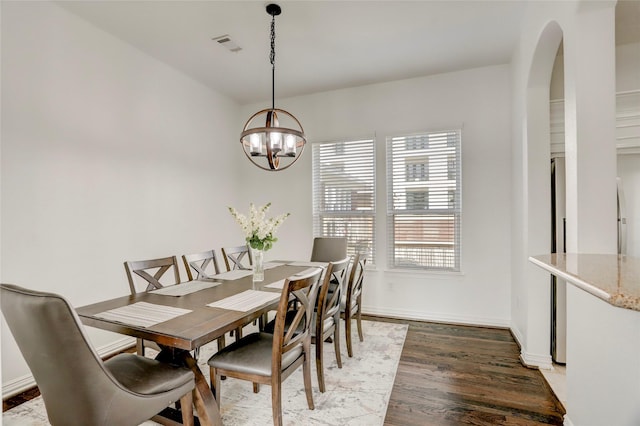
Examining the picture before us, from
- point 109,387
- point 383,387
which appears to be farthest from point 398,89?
point 109,387

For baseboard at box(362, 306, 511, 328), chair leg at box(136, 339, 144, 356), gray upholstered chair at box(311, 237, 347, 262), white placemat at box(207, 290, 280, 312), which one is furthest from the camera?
gray upholstered chair at box(311, 237, 347, 262)

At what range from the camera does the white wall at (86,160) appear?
2506 mm

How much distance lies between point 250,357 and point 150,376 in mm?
539

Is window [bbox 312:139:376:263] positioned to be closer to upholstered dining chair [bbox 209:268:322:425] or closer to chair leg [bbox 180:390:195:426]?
upholstered dining chair [bbox 209:268:322:425]

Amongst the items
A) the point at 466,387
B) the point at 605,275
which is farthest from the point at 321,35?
the point at 466,387

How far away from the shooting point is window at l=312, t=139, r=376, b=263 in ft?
14.5

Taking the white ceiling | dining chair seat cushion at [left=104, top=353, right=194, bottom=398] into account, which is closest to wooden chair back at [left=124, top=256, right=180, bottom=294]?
dining chair seat cushion at [left=104, top=353, right=194, bottom=398]

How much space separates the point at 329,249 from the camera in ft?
13.3

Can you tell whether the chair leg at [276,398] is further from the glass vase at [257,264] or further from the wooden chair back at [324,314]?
the glass vase at [257,264]

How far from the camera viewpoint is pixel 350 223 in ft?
14.9

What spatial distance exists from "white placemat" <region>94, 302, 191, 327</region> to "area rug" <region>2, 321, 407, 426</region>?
77cm

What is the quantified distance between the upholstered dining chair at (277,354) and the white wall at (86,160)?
1.81 m

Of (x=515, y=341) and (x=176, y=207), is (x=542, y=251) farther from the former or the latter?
(x=176, y=207)

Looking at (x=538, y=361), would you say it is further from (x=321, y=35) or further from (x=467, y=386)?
(x=321, y=35)
